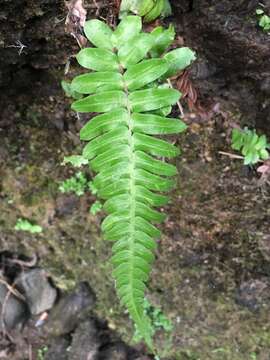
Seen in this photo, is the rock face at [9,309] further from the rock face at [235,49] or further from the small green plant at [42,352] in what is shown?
the rock face at [235,49]

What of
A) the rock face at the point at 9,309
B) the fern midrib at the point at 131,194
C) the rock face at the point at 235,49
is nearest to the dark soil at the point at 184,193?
the rock face at the point at 235,49

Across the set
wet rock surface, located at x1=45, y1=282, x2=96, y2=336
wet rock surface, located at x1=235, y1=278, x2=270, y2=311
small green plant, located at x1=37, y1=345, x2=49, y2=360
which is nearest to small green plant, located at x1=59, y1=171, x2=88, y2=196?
wet rock surface, located at x1=45, y1=282, x2=96, y2=336

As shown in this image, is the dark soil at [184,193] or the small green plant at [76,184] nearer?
the dark soil at [184,193]

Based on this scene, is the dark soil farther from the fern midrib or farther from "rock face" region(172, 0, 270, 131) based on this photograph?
the fern midrib

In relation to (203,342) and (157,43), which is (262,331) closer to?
(203,342)

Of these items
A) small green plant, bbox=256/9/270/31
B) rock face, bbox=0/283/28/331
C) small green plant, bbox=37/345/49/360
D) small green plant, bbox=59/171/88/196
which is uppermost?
small green plant, bbox=256/9/270/31

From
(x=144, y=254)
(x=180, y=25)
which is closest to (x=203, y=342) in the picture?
(x=144, y=254)

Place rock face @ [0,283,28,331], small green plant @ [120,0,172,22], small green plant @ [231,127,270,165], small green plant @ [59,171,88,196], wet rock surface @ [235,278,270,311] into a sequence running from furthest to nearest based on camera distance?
rock face @ [0,283,28,331] < small green plant @ [59,171,88,196] < wet rock surface @ [235,278,270,311] < small green plant @ [231,127,270,165] < small green plant @ [120,0,172,22]
